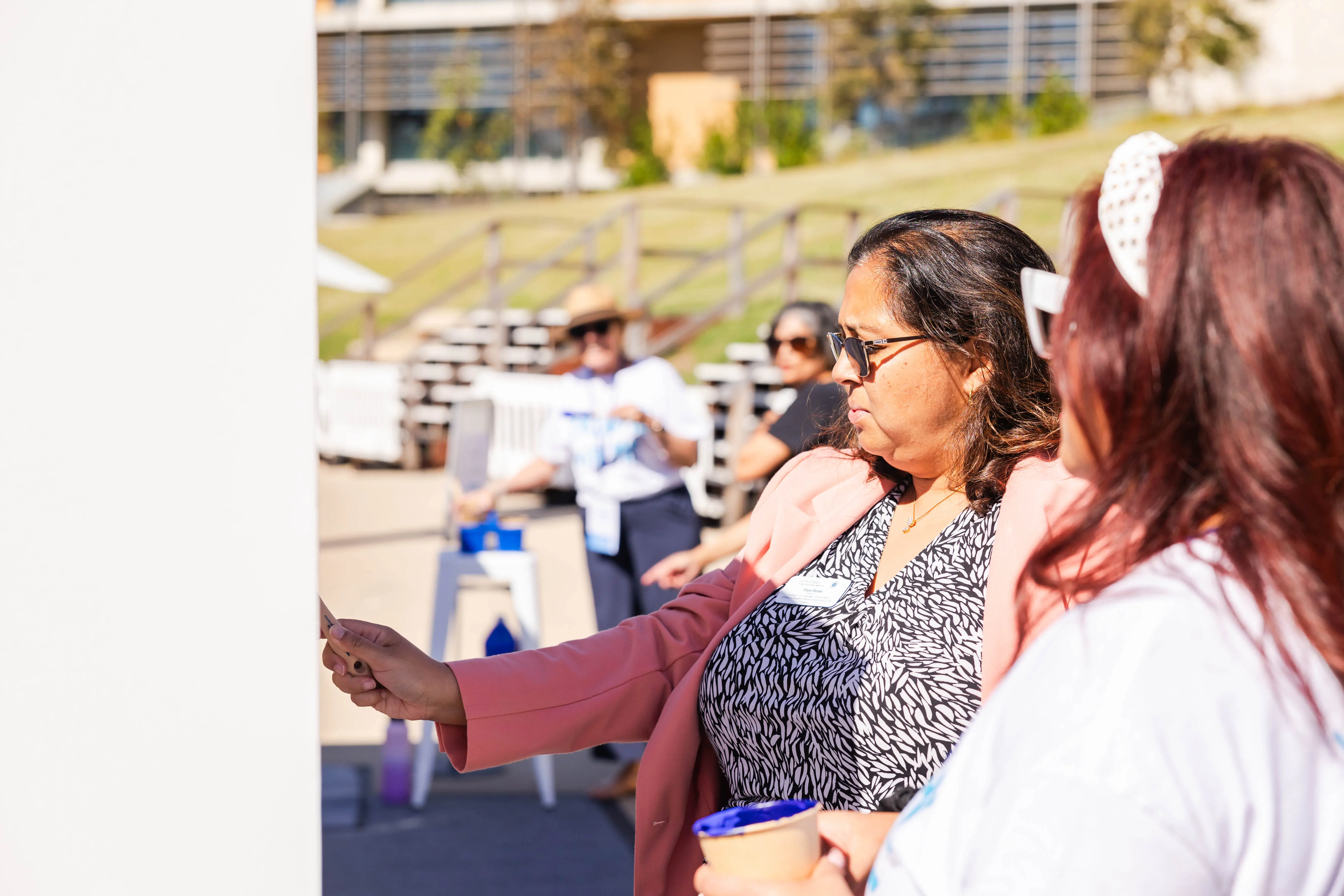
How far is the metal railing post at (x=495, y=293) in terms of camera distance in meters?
14.3

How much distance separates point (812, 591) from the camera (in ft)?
5.19

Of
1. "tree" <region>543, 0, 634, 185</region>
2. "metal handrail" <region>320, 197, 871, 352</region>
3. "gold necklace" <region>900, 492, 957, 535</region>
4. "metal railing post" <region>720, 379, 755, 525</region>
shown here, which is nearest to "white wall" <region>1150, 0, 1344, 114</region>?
"metal handrail" <region>320, 197, 871, 352</region>

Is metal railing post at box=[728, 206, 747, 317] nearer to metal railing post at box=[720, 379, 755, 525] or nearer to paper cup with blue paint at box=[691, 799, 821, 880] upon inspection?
metal railing post at box=[720, 379, 755, 525]

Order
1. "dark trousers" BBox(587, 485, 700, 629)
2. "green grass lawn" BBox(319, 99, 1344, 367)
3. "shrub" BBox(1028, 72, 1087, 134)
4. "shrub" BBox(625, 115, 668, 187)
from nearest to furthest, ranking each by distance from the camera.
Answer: "dark trousers" BBox(587, 485, 700, 629)
"green grass lawn" BBox(319, 99, 1344, 367)
"shrub" BBox(1028, 72, 1087, 134)
"shrub" BBox(625, 115, 668, 187)

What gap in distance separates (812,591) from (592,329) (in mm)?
3513

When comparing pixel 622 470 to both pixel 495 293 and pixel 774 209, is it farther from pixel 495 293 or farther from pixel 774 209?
pixel 774 209

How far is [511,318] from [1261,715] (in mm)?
15622

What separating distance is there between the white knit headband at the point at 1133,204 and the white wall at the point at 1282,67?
26.4 meters

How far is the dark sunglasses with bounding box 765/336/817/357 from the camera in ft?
13.9

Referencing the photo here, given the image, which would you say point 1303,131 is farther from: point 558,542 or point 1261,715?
point 1261,715

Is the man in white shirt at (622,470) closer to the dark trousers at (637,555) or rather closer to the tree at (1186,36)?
the dark trousers at (637,555)

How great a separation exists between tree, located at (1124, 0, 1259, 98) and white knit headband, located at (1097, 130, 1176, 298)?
2642cm

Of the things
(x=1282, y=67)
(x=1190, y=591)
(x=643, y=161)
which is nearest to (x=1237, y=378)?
(x=1190, y=591)

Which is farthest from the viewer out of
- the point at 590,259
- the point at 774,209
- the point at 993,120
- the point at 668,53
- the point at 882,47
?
the point at 668,53
